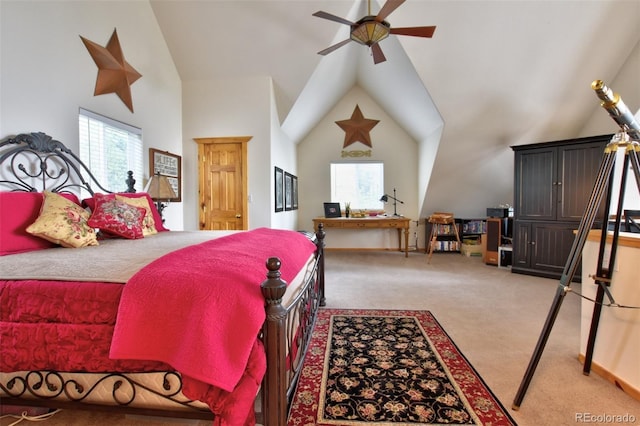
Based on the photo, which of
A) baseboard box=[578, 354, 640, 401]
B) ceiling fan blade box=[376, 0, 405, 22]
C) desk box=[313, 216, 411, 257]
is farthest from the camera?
desk box=[313, 216, 411, 257]

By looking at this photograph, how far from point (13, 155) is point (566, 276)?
3695 mm

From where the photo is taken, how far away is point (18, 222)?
181cm

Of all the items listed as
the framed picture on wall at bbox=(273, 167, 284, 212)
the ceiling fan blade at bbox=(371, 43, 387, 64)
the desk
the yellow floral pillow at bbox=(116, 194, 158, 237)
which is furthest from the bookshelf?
the yellow floral pillow at bbox=(116, 194, 158, 237)

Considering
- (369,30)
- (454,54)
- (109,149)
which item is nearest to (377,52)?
(369,30)

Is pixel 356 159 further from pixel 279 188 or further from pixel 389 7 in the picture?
pixel 389 7

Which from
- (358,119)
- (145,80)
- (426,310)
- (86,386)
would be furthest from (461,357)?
(358,119)

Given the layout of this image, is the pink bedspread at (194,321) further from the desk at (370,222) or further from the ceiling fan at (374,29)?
the desk at (370,222)

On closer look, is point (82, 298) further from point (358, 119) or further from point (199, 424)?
point (358, 119)

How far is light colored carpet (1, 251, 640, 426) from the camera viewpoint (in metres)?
1.49

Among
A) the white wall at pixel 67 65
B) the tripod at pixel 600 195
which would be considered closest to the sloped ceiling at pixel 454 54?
the white wall at pixel 67 65

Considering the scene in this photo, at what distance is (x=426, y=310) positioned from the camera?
2836 mm

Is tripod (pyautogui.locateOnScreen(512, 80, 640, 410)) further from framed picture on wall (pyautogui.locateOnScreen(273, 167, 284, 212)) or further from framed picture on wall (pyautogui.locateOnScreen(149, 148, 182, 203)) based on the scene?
framed picture on wall (pyautogui.locateOnScreen(149, 148, 182, 203))

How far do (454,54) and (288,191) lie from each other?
3298 millimetres

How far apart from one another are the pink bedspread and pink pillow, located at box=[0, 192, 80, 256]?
1.23m
